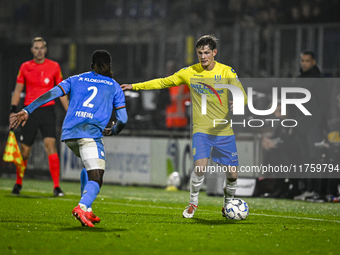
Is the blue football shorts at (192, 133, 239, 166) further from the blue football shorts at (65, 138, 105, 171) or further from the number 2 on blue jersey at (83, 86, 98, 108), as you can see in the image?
the number 2 on blue jersey at (83, 86, 98, 108)

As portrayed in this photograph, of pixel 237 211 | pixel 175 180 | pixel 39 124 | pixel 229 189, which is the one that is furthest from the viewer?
pixel 175 180

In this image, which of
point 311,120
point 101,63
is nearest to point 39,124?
point 101,63

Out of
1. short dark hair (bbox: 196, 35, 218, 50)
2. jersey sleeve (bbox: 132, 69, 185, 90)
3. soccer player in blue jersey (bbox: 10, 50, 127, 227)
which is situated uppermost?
short dark hair (bbox: 196, 35, 218, 50)

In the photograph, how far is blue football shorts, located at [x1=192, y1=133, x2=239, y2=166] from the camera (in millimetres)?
6750

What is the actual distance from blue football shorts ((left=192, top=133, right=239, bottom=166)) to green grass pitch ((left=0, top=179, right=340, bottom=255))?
74 centimetres

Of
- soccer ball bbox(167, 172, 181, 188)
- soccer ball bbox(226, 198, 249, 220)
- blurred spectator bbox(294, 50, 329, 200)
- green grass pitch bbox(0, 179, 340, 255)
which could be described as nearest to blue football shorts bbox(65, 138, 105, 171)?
green grass pitch bbox(0, 179, 340, 255)

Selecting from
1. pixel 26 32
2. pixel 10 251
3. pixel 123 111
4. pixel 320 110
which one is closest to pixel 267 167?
pixel 320 110

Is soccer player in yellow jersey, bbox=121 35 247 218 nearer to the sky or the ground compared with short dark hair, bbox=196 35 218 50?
nearer to the ground

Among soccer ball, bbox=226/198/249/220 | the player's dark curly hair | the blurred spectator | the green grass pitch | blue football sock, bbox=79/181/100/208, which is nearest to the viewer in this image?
the green grass pitch

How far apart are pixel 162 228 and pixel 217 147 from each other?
1.37m

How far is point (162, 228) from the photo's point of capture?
598 centimetres

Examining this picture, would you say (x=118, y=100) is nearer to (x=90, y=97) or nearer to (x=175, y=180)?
(x=90, y=97)

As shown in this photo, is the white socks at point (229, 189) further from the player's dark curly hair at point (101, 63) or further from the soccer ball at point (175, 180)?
the soccer ball at point (175, 180)

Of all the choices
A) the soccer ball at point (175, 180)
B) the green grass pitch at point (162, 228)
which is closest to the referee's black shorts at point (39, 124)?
the green grass pitch at point (162, 228)
